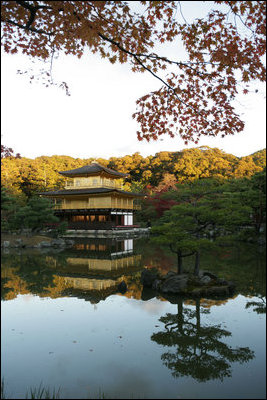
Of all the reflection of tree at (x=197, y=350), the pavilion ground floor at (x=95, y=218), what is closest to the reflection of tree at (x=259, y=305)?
the reflection of tree at (x=197, y=350)

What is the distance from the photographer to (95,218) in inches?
1200

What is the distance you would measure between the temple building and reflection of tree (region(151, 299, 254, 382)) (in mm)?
21725

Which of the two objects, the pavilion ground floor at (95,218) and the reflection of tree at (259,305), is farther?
the pavilion ground floor at (95,218)

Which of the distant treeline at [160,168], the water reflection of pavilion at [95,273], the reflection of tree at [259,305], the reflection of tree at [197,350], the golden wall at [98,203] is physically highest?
the distant treeline at [160,168]

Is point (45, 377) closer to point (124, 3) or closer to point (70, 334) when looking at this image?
point (70, 334)

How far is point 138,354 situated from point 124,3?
5.67 meters

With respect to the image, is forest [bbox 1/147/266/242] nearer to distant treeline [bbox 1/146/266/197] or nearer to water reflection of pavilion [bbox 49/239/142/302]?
distant treeline [bbox 1/146/266/197]

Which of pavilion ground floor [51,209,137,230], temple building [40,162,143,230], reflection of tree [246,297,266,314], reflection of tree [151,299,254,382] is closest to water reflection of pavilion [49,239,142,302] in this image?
reflection of tree [151,299,254,382]

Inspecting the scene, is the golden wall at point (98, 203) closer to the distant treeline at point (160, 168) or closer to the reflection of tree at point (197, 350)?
the distant treeline at point (160, 168)

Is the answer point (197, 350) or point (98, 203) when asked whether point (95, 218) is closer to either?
point (98, 203)

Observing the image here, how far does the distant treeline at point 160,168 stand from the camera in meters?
35.1

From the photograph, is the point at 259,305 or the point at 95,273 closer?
the point at 259,305

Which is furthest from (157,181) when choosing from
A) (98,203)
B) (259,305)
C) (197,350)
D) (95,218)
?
(197,350)

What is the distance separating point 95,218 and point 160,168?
13.4 metres
